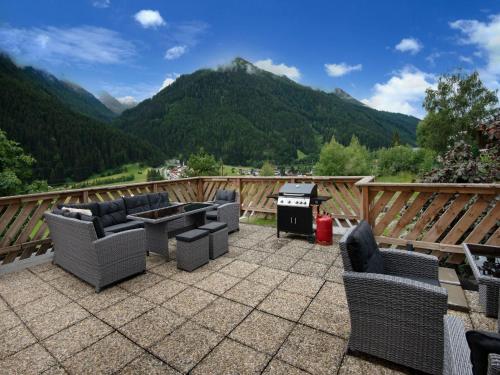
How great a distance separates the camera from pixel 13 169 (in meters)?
12.2

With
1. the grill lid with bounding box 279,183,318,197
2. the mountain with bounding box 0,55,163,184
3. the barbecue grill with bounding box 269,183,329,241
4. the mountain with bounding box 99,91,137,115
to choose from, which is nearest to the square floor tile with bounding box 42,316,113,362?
the barbecue grill with bounding box 269,183,329,241

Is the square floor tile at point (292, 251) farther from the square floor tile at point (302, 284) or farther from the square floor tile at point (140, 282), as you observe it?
the square floor tile at point (140, 282)

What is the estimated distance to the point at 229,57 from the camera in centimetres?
12131

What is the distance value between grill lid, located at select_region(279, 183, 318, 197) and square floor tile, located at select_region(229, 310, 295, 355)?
2.44m

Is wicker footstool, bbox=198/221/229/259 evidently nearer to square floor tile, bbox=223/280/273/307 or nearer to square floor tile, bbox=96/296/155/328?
square floor tile, bbox=223/280/273/307

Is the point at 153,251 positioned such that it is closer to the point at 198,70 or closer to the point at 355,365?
the point at 355,365

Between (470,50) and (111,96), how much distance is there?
137 meters

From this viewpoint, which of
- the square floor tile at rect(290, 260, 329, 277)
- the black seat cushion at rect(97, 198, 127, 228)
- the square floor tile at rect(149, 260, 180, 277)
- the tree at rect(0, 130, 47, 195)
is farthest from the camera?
the tree at rect(0, 130, 47, 195)

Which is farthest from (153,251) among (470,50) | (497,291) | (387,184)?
(470,50)

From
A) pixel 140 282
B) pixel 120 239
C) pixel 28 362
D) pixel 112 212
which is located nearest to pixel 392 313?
pixel 28 362

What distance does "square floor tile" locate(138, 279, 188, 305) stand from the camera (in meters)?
2.68

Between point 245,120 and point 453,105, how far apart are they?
4364 centimetres

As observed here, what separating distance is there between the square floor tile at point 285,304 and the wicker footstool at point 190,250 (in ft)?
3.82

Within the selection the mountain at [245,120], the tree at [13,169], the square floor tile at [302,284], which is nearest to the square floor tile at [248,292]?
the square floor tile at [302,284]
